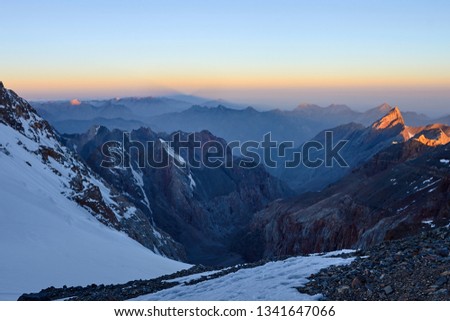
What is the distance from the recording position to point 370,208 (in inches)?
2825

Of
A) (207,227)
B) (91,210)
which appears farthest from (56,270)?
(207,227)

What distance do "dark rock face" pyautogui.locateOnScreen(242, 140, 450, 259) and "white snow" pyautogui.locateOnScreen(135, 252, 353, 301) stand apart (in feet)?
107

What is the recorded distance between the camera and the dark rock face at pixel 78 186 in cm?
5297

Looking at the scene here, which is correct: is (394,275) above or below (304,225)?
above

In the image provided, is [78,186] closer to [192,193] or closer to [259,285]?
[259,285]

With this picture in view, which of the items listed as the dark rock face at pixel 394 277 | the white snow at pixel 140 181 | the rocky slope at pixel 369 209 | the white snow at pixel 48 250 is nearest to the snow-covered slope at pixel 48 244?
the white snow at pixel 48 250

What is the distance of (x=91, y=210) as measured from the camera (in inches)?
1982

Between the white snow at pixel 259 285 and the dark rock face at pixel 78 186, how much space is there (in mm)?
35584

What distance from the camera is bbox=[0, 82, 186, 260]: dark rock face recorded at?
5297 cm

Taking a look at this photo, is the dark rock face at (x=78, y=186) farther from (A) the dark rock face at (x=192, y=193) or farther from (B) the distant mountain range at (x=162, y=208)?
(A) the dark rock face at (x=192, y=193)

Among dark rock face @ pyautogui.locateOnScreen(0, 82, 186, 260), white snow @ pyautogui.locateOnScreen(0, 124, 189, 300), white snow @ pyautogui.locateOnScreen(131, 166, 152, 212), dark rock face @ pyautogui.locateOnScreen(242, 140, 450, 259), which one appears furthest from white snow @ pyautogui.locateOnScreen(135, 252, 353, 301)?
white snow @ pyautogui.locateOnScreen(131, 166, 152, 212)

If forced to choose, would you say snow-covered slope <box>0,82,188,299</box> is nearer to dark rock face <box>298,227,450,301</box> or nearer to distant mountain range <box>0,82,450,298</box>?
distant mountain range <box>0,82,450,298</box>

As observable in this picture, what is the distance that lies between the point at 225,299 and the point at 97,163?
413 feet
